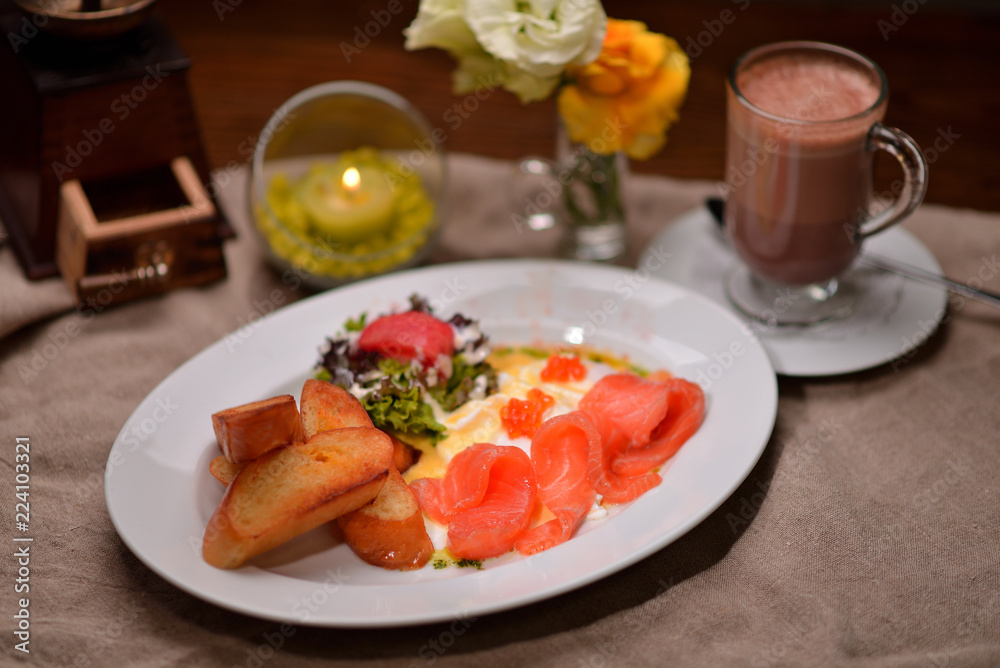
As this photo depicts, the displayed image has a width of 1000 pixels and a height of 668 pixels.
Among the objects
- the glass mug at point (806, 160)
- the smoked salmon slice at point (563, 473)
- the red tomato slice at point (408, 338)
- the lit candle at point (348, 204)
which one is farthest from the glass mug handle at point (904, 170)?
the lit candle at point (348, 204)

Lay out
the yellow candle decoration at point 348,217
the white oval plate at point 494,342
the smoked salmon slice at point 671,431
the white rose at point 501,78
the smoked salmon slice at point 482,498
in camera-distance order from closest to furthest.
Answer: the white oval plate at point 494,342, the smoked salmon slice at point 482,498, the smoked salmon slice at point 671,431, the white rose at point 501,78, the yellow candle decoration at point 348,217

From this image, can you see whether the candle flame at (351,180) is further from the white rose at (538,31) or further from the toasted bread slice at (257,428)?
the toasted bread slice at (257,428)

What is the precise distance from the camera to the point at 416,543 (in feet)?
4.46

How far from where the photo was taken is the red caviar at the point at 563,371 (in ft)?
5.50

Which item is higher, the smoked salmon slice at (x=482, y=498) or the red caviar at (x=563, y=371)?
the smoked salmon slice at (x=482, y=498)

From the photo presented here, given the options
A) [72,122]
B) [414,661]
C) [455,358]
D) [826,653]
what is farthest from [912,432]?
[72,122]

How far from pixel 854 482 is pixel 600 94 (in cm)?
82

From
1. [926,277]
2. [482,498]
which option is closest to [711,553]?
[482,498]

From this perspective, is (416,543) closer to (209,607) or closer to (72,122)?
(209,607)

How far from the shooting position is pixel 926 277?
186 centimetres

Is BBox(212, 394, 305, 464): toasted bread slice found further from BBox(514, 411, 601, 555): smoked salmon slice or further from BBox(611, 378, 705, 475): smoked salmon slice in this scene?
BBox(611, 378, 705, 475): smoked salmon slice

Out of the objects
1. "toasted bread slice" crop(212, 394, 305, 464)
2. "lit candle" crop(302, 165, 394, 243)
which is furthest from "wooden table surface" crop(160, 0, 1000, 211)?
"toasted bread slice" crop(212, 394, 305, 464)

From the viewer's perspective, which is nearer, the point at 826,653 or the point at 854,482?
the point at 826,653

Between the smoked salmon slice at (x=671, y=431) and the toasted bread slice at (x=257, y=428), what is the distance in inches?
20.8
